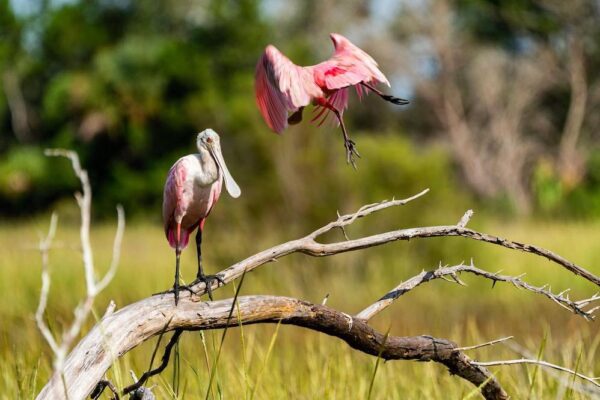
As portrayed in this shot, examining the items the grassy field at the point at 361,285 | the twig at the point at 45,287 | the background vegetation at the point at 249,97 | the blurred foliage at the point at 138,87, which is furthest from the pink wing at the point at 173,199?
the blurred foliage at the point at 138,87

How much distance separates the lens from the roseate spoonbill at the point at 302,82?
1337mm

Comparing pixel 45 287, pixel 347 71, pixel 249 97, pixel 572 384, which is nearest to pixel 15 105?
→ pixel 249 97

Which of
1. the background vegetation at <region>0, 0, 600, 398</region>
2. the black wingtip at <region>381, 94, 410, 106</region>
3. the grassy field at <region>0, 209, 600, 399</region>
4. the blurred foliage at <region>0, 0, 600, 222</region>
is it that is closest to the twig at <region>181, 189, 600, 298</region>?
the black wingtip at <region>381, 94, 410, 106</region>

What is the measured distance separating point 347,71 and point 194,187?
55 centimetres

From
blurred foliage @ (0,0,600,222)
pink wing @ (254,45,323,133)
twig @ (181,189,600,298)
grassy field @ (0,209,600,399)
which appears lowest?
pink wing @ (254,45,323,133)

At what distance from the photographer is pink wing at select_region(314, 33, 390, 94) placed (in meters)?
1.35

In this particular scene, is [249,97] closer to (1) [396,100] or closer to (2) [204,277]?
(2) [204,277]

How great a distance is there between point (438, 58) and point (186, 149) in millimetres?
7046

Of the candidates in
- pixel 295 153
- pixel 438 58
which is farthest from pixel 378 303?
pixel 438 58

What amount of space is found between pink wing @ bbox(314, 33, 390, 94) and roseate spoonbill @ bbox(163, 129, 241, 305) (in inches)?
9.3

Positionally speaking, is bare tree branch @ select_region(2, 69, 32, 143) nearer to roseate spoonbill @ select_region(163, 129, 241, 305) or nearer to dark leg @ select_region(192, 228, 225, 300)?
dark leg @ select_region(192, 228, 225, 300)

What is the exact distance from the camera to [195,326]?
213 centimetres

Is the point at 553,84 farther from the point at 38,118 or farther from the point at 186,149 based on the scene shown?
the point at 38,118

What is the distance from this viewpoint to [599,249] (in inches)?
432
